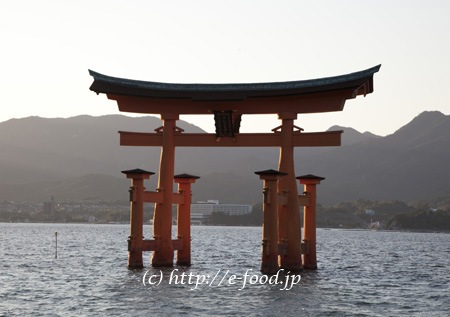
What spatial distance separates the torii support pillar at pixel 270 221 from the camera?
1272 inches

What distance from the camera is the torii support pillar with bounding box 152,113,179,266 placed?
3575 cm

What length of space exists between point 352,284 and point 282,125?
9.00 m

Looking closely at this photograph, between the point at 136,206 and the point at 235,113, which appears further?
the point at 235,113

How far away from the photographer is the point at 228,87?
35.3 meters

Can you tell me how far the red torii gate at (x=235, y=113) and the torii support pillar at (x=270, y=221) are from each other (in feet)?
4.19

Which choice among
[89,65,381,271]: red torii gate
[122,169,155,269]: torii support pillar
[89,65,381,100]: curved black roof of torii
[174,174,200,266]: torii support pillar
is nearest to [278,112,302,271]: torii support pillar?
[89,65,381,271]: red torii gate

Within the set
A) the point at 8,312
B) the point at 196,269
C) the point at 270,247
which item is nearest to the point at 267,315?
the point at 270,247

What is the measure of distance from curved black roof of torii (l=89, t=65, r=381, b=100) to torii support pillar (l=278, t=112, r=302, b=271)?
2332mm

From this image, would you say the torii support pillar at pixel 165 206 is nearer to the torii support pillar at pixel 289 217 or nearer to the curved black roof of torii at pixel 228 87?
the curved black roof of torii at pixel 228 87

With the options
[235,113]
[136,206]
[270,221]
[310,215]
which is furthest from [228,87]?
[310,215]

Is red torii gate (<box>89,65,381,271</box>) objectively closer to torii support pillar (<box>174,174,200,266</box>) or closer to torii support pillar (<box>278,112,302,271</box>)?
torii support pillar (<box>278,112,302,271</box>)

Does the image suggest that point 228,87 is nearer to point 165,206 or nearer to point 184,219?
point 165,206

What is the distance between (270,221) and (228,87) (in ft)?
24.4

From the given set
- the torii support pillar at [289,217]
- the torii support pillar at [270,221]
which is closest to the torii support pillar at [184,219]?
the torii support pillar at [289,217]
